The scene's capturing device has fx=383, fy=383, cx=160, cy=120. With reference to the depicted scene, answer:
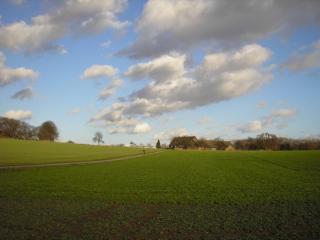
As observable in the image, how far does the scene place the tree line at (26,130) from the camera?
5984 inches

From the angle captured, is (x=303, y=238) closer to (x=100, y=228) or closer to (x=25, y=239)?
(x=100, y=228)

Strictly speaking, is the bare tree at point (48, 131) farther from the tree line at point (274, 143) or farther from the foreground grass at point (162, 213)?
the foreground grass at point (162, 213)

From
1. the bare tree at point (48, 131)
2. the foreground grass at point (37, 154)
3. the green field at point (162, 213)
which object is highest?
the bare tree at point (48, 131)

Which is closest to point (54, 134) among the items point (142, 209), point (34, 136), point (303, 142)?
point (34, 136)

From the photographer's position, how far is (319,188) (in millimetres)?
23969

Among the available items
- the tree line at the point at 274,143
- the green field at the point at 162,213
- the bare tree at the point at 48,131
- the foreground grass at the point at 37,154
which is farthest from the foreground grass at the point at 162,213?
the bare tree at the point at 48,131

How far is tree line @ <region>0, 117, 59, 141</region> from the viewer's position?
152000 mm

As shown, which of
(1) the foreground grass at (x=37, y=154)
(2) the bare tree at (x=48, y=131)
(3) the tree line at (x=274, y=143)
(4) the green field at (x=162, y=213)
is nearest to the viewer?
(4) the green field at (x=162, y=213)

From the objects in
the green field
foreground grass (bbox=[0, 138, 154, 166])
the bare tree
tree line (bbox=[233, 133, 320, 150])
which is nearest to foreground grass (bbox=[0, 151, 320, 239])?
the green field

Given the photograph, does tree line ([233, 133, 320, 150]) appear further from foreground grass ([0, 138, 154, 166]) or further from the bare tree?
the bare tree

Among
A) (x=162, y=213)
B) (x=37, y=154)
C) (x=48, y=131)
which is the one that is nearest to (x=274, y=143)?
(x=48, y=131)

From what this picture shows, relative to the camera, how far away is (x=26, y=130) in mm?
161125

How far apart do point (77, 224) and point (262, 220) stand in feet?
22.2

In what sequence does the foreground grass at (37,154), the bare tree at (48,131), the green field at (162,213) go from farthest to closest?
the bare tree at (48,131)
the foreground grass at (37,154)
the green field at (162,213)
